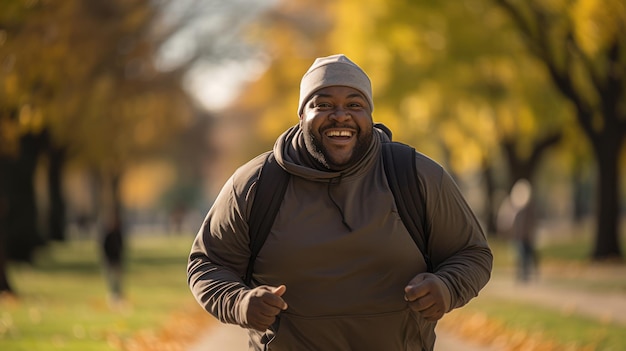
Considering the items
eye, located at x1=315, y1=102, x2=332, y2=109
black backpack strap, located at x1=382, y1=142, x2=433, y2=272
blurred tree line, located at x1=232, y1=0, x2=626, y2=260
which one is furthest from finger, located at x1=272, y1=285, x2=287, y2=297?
blurred tree line, located at x1=232, y1=0, x2=626, y2=260

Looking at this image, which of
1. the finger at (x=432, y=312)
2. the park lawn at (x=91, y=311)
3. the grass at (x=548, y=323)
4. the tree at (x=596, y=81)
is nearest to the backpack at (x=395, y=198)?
the finger at (x=432, y=312)

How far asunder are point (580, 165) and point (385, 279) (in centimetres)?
2827

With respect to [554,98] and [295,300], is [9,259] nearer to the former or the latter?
[554,98]

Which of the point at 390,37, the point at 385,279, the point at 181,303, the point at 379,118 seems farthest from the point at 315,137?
the point at 379,118

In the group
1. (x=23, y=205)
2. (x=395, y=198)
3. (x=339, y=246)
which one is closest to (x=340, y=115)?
(x=395, y=198)

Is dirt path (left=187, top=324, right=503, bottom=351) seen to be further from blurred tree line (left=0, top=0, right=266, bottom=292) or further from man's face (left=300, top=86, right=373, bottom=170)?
man's face (left=300, top=86, right=373, bottom=170)

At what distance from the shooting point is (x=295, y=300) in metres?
3.97

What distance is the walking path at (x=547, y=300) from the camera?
1151 centimetres

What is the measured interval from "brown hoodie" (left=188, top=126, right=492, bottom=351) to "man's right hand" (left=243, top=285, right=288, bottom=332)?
0.38ft

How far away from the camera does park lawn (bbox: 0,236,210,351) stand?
11.2m

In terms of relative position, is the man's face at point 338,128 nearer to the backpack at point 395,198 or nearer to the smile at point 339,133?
the smile at point 339,133

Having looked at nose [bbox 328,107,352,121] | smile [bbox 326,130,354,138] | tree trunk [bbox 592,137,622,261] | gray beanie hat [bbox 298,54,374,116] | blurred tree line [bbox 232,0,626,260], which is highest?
blurred tree line [bbox 232,0,626,260]

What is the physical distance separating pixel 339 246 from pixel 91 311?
11.5m

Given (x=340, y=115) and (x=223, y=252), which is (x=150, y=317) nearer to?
(x=223, y=252)
